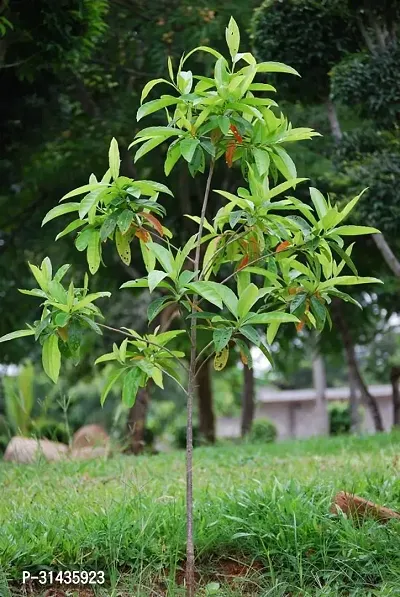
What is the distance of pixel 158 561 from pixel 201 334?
7.20 m

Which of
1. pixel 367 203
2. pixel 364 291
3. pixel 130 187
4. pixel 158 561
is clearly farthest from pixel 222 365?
pixel 364 291

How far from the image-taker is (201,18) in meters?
9.27

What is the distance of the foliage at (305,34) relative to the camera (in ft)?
26.1

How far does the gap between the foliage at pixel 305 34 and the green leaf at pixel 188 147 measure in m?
5.39

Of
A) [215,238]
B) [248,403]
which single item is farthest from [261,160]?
[248,403]

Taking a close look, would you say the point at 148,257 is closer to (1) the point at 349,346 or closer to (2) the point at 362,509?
(2) the point at 362,509

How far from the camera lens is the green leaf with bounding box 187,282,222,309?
106 inches

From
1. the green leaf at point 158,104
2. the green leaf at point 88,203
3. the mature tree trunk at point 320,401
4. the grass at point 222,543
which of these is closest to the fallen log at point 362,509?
the grass at point 222,543

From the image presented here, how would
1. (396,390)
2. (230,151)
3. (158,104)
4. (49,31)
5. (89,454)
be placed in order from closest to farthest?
(158,104) → (230,151) → (89,454) → (49,31) → (396,390)

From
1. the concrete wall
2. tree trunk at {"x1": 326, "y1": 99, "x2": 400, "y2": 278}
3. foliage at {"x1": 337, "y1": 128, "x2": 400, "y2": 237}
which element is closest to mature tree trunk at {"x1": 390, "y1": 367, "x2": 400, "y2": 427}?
tree trunk at {"x1": 326, "y1": 99, "x2": 400, "y2": 278}

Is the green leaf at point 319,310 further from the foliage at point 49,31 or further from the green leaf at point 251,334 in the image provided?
the foliage at point 49,31

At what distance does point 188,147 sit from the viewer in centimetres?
290

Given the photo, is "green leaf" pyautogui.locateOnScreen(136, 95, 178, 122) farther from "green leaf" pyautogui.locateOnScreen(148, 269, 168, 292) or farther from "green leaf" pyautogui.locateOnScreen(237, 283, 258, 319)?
"green leaf" pyautogui.locateOnScreen(237, 283, 258, 319)

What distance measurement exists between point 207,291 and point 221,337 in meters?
0.17
